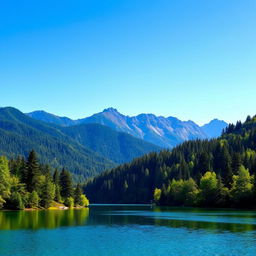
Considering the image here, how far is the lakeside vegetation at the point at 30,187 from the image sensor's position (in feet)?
425

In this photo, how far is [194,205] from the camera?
188375mm

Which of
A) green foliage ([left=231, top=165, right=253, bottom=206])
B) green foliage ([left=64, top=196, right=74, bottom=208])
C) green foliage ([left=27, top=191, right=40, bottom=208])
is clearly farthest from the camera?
green foliage ([left=64, top=196, right=74, bottom=208])

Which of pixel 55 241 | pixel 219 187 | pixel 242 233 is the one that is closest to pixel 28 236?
pixel 55 241

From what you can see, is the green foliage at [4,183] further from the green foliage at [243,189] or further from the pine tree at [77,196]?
the green foliage at [243,189]

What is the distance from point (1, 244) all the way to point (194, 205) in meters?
146

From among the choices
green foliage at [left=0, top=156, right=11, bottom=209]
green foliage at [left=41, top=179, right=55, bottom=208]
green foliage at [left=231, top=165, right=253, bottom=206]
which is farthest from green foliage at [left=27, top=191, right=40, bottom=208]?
green foliage at [left=231, top=165, right=253, bottom=206]

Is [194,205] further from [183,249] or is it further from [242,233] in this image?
[183,249]

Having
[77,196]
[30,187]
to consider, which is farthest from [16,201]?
[77,196]

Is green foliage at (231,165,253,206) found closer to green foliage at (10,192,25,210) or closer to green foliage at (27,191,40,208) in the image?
green foliage at (27,191,40,208)

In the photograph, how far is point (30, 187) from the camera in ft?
487

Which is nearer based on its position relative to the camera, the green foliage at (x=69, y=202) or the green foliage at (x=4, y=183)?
the green foliage at (x=4, y=183)

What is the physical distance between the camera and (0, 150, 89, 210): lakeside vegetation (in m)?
130

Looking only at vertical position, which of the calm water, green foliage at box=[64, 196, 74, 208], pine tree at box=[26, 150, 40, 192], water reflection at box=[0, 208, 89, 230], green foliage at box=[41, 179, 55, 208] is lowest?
the calm water

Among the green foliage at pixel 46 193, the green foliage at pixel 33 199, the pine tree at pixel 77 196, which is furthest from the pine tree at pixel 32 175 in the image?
the pine tree at pixel 77 196
